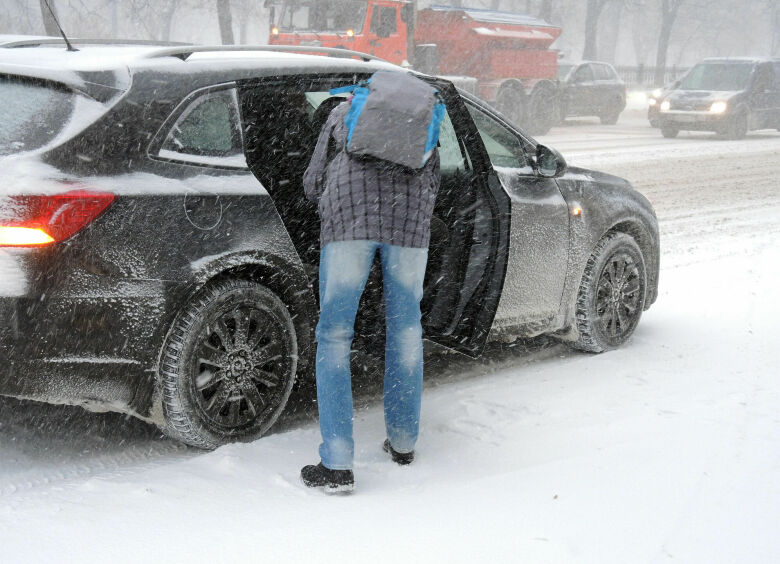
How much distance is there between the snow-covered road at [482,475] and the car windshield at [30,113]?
1250 mm

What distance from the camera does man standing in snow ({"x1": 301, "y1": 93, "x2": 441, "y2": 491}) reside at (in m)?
3.39

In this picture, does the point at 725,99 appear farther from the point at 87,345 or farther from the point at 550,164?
the point at 87,345

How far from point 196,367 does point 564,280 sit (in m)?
2.25

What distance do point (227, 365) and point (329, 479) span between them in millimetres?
636

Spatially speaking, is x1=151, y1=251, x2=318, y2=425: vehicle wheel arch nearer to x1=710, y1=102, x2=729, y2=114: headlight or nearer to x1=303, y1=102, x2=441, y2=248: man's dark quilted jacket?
x1=303, y1=102, x2=441, y2=248: man's dark quilted jacket

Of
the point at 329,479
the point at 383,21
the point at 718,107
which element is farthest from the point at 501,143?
the point at 718,107

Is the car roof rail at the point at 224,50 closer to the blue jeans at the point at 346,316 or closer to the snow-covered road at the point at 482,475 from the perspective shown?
the blue jeans at the point at 346,316

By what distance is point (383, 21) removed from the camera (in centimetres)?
1822

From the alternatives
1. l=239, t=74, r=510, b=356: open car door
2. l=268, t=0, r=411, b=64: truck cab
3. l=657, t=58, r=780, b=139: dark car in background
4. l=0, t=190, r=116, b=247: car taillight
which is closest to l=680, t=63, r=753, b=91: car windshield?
l=657, t=58, r=780, b=139: dark car in background

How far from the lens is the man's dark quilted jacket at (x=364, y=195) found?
3.38 meters

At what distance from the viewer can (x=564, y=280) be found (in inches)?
201

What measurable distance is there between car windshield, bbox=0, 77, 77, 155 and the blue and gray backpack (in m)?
1.03

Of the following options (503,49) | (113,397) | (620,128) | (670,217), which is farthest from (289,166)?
(620,128)

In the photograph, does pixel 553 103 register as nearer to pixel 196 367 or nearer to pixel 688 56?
pixel 196 367
